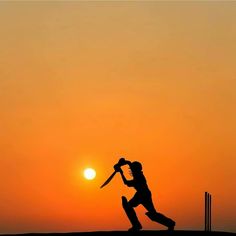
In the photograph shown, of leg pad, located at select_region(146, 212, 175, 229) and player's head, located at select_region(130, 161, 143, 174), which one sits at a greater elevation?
player's head, located at select_region(130, 161, 143, 174)

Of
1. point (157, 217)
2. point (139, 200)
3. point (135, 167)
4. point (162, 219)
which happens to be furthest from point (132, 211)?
point (135, 167)

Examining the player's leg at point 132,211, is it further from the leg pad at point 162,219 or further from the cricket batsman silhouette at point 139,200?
the leg pad at point 162,219

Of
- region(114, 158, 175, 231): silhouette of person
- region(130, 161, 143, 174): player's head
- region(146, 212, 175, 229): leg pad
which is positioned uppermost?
region(130, 161, 143, 174): player's head

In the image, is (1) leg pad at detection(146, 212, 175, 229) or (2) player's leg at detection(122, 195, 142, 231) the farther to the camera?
(2) player's leg at detection(122, 195, 142, 231)

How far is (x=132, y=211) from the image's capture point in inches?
696

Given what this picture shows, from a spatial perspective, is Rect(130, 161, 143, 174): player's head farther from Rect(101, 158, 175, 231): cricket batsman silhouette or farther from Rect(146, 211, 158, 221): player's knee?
Rect(146, 211, 158, 221): player's knee

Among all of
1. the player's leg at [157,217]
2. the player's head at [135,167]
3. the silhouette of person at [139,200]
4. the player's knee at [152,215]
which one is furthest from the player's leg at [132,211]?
the player's head at [135,167]

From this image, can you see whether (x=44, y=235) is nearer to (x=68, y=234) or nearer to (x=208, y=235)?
(x=68, y=234)

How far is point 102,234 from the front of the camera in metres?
18.6

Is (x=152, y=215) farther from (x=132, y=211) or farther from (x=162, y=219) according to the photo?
(x=132, y=211)

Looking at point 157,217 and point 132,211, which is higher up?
point 132,211

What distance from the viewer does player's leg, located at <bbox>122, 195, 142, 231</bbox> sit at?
57.8ft

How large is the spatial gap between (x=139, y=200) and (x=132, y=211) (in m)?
0.48

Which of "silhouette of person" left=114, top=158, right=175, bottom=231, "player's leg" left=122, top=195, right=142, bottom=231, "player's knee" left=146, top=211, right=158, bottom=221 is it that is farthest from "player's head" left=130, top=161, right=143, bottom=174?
"player's knee" left=146, top=211, right=158, bottom=221
